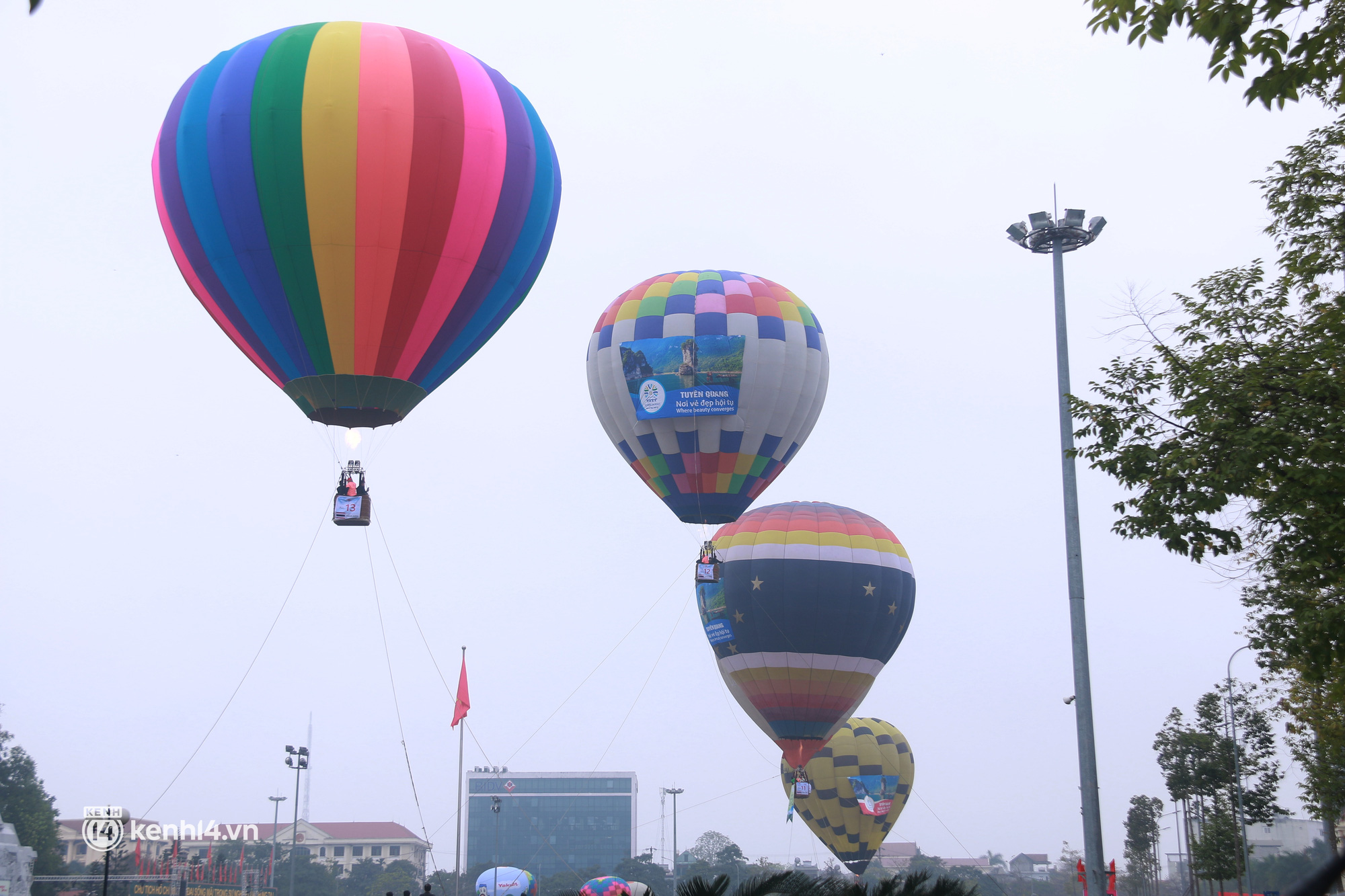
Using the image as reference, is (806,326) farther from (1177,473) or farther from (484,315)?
(1177,473)

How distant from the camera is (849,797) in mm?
54938

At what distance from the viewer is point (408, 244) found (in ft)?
82.6

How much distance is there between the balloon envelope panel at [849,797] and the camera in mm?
55031

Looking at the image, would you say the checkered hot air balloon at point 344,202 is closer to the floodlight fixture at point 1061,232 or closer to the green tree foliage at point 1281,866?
the floodlight fixture at point 1061,232

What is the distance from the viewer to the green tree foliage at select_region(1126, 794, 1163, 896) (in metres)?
78.2

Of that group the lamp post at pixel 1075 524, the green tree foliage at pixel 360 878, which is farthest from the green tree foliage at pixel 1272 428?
the green tree foliage at pixel 360 878

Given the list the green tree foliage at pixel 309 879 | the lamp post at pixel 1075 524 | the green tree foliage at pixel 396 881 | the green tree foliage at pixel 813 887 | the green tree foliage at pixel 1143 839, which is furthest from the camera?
the green tree foliage at pixel 396 881

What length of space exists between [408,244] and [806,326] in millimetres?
16643

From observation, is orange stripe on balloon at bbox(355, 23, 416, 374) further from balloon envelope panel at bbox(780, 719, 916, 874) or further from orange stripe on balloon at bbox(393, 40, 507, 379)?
balloon envelope panel at bbox(780, 719, 916, 874)

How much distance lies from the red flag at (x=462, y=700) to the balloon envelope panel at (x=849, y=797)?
2099 centimetres

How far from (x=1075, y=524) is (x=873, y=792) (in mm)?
36879

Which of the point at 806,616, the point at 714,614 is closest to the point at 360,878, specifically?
the point at 714,614

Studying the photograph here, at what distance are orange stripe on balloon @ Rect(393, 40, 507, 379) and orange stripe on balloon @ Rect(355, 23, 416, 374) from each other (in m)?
0.92

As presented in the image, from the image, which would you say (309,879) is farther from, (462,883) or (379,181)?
(379,181)
